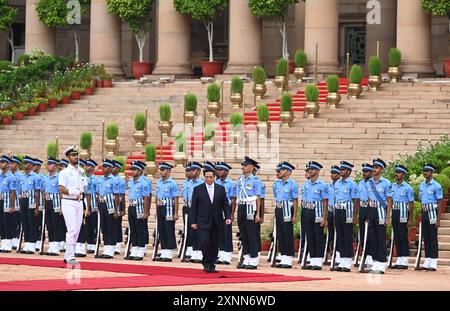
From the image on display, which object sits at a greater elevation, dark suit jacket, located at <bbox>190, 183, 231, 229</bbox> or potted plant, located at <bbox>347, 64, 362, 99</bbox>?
potted plant, located at <bbox>347, 64, 362, 99</bbox>

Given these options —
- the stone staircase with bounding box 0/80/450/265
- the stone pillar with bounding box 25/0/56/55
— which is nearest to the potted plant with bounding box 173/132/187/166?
the stone staircase with bounding box 0/80/450/265

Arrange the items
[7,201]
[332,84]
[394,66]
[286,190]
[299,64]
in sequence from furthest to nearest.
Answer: [299,64], [394,66], [332,84], [7,201], [286,190]

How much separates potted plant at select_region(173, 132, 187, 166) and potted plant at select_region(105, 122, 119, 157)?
2145 mm

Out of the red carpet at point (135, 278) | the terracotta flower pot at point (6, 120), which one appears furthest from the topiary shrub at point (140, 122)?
the red carpet at point (135, 278)

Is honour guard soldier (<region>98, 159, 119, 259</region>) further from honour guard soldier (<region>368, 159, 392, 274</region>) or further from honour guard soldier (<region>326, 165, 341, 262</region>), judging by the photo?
honour guard soldier (<region>368, 159, 392, 274</region>)

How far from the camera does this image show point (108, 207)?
34.2 meters

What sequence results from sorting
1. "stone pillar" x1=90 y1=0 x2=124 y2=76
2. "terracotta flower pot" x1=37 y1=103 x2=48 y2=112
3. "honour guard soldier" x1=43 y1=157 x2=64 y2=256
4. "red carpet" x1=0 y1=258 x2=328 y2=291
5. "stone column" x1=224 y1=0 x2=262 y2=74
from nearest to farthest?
1. "red carpet" x1=0 y1=258 x2=328 y2=291
2. "honour guard soldier" x1=43 y1=157 x2=64 y2=256
3. "terracotta flower pot" x1=37 y1=103 x2=48 y2=112
4. "stone column" x1=224 y1=0 x2=262 y2=74
5. "stone pillar" x1=90 y1=0 x2=124 y2=76

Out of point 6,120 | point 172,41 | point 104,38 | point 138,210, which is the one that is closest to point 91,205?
point 138,210

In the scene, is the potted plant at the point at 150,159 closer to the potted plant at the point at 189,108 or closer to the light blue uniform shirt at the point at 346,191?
the potted plant at the point at 189,108

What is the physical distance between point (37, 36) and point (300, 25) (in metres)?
8.96

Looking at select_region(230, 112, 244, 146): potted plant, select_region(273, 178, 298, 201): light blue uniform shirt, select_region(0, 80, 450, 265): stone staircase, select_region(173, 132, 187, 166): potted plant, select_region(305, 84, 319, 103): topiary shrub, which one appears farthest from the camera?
select_region(305, 84, 319, 103): topiary shrub

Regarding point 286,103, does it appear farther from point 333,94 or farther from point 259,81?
point 259,81

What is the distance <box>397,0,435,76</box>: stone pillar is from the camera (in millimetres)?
48906

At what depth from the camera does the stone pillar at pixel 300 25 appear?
174ft
